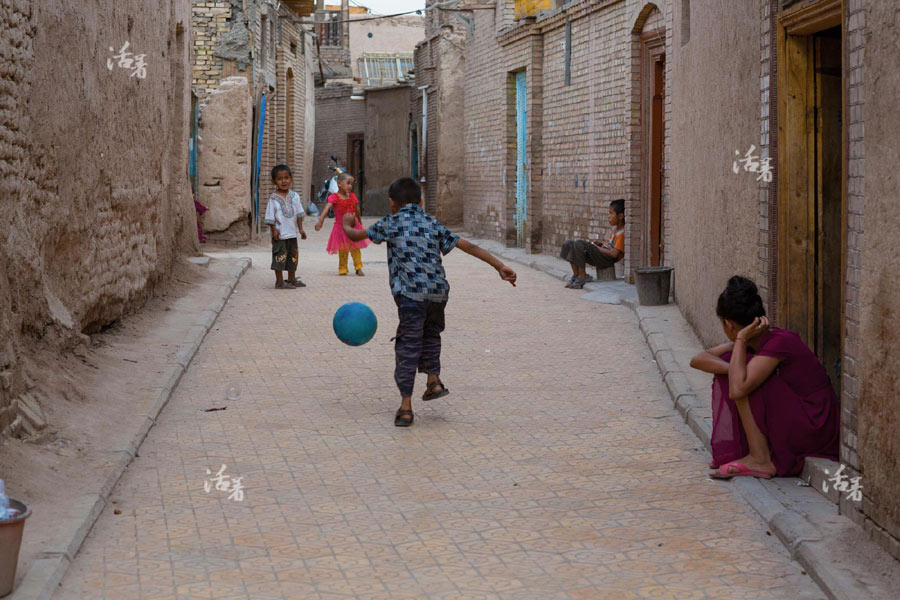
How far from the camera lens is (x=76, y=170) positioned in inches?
307

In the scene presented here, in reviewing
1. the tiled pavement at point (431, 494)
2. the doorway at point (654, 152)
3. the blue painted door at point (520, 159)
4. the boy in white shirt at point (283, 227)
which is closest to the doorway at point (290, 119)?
the blue painted door at point (520, 159)

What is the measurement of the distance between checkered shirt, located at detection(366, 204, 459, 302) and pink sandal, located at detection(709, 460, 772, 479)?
82.3 inches

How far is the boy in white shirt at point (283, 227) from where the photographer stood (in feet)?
45.3

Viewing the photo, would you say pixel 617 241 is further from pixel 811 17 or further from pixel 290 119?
pixel 290 119

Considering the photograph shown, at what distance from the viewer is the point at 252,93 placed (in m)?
20.9

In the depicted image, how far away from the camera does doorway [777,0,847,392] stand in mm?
6375

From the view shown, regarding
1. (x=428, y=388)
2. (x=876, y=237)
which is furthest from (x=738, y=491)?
(x=428, y=388)

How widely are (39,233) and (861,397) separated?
15.4 feet

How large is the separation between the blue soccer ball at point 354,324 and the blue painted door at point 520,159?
42.4 feet

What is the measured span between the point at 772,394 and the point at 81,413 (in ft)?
12.3

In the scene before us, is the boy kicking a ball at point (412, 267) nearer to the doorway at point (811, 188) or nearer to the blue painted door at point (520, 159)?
the doorway at point (811, 188)

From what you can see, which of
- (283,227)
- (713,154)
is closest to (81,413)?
(713,154)

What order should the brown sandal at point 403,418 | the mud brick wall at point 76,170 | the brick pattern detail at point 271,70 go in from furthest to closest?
the brick pattern detail at point 271,70
the brown sandal at point 403,418
the mud brick wall at point 76,170

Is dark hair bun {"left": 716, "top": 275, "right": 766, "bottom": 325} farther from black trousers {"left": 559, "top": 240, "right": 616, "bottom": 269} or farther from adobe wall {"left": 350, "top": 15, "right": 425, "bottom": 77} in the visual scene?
adobe wall {"left": 350, "top": 15, "right": 425, "bottom": 77}
